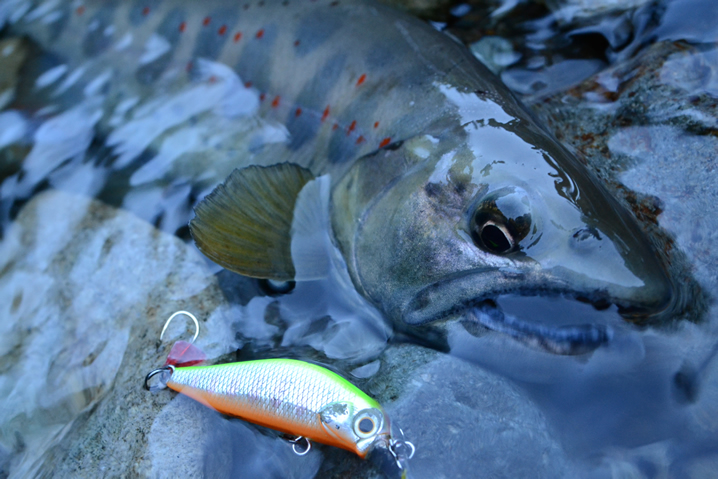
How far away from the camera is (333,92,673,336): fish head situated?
2109 millimetres

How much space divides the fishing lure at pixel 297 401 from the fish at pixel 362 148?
692 millimetres

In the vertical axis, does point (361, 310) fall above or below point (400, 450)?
below

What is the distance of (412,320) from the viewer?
8.32 feet

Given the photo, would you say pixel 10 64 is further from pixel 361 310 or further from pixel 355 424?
pixel 355 424

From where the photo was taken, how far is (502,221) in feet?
7.22

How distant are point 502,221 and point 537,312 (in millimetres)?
414

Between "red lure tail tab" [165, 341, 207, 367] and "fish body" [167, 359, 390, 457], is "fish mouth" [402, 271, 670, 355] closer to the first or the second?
"fish body" [167, 359, 390, 457]

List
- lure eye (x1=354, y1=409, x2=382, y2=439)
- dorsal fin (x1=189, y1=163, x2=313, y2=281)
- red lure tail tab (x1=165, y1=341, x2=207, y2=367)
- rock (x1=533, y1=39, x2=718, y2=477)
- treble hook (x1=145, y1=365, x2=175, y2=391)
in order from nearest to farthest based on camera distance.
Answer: lure eye (x1=354, y1=409, x2=382, y2=439) < rock (x1=533, y1=39, x2=718, y2=477) < treble hook (x1=145, y1=365, x2=175, y2=391) < red lure tail tab (x1=165, y1=341, x2=207, y2=367) < dorsal fin (x1=189, y1=163, x2=313, y2=281)

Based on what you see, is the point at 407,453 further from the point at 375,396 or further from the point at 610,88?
the point at 610,88

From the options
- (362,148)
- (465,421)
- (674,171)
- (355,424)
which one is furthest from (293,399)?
(674,171)

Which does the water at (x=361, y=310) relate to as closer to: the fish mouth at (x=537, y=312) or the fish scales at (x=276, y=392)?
the fish mouth at (x=537, y=312)

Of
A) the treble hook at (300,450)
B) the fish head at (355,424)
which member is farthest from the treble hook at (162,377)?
the fish head at (355,424)

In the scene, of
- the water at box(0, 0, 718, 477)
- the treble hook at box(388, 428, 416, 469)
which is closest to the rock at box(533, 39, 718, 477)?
the water at box(0, 0, 718, 477)

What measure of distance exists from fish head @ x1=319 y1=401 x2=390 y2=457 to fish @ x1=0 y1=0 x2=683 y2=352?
72cm
